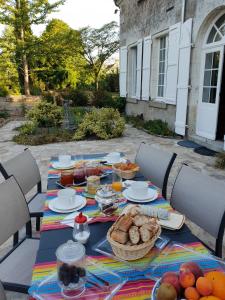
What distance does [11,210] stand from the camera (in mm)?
1716

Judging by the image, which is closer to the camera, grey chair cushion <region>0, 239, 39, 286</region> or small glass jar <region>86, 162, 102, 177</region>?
grey chair cushion <region>0, 239, 39, 286</region>

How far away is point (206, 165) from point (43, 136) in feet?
13.6

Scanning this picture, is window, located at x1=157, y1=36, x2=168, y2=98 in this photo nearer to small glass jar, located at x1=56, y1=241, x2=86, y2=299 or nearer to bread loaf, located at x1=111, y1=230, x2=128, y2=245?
bread loaf, located at x1=111, y1=230, x2=128, y2=245

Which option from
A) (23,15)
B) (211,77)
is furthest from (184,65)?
(23,15)

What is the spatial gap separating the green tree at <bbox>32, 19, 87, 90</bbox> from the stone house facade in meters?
5.68

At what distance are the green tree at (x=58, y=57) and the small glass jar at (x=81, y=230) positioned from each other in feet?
43.0

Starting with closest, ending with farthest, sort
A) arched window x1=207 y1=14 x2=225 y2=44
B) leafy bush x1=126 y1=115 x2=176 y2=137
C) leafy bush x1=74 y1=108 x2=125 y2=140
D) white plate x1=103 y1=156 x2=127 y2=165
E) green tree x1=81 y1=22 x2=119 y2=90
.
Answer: white plate x1=103 y1=156 x2=127 y2=165 < arched window x1=207 y1=14 x2=225 y2=44 < leafy bush x1=74 y1=108 x2=125 y2=140 < leafy bush x1=126 y1=115 x2=176 y2=137 < green tree x1=81 y1=22 x2=119 y2=90

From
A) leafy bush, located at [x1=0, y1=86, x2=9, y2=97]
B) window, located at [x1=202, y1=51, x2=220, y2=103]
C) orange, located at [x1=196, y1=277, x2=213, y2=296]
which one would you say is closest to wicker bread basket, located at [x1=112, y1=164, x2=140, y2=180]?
orange, located at [x1=196, y1=277, x2=213, y2=296]

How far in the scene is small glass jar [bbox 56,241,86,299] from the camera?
3.12ft

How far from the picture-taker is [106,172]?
7.25 feet

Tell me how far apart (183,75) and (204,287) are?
6004mm

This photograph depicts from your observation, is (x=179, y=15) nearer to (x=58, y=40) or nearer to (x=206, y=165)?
(x=206, y=165)

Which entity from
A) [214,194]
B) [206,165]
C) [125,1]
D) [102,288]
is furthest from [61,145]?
[125,1]

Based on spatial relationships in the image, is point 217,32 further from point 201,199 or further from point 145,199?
point 145,199
